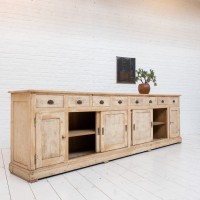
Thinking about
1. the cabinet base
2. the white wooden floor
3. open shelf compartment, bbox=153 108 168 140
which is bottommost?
the white wooden floor

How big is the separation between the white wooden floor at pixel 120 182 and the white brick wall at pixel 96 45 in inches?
63.2

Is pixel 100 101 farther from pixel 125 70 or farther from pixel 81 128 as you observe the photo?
pixel 125 70

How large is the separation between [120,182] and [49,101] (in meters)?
1.11

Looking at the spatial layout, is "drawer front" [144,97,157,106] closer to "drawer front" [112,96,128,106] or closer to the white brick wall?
"drawer front" [112,96,128,106]

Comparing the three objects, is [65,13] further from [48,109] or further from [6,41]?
[48,109]

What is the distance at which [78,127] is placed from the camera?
340 centimetres

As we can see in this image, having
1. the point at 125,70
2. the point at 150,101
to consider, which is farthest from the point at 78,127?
the point at 125,70

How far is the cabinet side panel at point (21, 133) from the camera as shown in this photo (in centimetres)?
236

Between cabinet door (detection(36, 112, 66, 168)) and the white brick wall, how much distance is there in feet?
5.24

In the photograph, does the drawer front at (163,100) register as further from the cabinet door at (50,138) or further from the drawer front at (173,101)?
the cabinet door at (50,138)

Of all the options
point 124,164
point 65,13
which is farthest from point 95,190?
point 65,13

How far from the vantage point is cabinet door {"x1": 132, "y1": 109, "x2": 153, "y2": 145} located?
347 cm

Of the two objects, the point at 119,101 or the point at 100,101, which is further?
the point at 119,101

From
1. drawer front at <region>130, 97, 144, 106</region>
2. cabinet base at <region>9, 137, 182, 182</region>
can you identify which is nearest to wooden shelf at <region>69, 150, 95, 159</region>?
cabinet base at <region>9, 137, 182, 182</region>
